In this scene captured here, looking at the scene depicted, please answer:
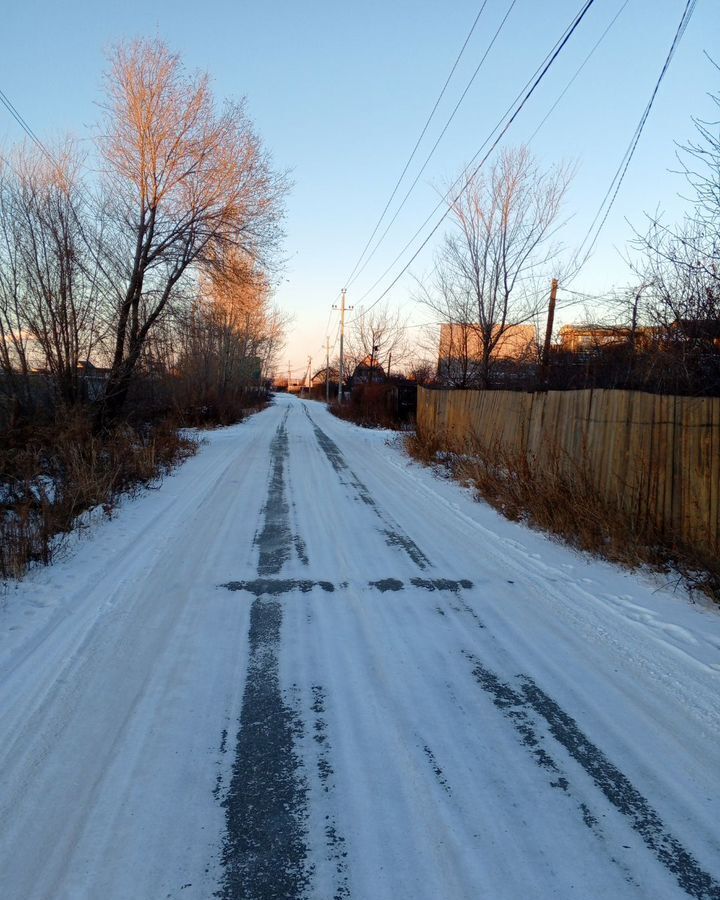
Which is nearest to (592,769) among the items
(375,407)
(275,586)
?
(275,586)

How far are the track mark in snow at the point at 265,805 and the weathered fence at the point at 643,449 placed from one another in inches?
169

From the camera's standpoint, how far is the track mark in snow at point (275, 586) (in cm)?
507

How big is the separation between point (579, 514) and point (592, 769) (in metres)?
4.32

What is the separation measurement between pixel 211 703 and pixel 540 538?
4914 mm

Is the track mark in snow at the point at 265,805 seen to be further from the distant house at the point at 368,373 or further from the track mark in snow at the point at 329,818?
the distant house at the point at 368,373

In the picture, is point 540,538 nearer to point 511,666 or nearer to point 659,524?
point 659,524

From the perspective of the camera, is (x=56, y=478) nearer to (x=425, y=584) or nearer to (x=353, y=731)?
(x=425, y=584)

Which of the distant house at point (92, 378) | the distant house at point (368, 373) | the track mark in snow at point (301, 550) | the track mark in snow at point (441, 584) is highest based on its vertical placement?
the distant house at point (368, 373)

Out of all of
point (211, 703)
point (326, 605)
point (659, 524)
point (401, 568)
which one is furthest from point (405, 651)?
point (659, 524)

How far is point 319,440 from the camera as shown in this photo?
65.3ft

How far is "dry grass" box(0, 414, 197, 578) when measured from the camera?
5.79 meters

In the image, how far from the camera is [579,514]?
6805 mm

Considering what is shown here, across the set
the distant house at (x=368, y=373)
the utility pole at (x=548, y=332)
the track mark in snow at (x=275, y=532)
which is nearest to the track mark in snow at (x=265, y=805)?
the track mark in snow at (x=275, y=532)

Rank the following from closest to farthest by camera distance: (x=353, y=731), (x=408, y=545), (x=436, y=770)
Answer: (x=436, y=770) → (x=353, y=731) → (x=408, y=545)
